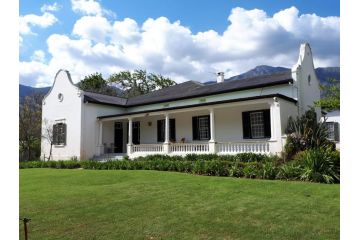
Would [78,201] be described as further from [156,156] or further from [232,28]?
[156,156]

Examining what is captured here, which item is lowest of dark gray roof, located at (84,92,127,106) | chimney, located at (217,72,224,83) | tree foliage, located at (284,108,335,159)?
tree foliage, located at (284,108,335,159)

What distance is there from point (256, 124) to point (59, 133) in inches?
→ 600

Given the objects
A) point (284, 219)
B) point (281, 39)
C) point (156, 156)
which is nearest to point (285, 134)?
point (281, 39)

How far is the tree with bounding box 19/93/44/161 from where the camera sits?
28531mm

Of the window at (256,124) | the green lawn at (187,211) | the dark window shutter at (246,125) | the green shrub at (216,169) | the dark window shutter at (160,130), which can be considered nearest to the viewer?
the green lawn at (187,211)

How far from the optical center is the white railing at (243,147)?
1634 cm

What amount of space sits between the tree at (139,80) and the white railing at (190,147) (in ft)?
100

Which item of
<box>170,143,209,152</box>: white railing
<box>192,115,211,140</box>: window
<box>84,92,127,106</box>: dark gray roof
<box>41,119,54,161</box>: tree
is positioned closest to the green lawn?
<box>170,143,209,152</box>: white railing

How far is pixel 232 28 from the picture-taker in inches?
338

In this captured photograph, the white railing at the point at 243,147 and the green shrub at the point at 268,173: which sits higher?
the white railing at the point at 243,147

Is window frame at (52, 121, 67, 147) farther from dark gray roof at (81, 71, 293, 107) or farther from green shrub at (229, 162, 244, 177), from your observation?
green shrub at (229, 162, 244, 177)

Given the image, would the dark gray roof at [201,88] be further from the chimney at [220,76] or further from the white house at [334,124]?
the white house at [334,124]

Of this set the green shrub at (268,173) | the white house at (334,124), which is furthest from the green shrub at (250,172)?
the white house at (334,124)

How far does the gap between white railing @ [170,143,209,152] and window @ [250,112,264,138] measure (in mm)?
3022
